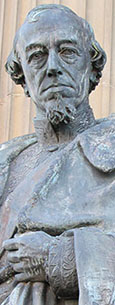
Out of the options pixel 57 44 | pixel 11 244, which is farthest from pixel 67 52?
pixel 11 244

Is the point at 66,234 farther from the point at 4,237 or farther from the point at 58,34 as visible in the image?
the point at 58,34

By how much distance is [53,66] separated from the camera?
4.59 meters

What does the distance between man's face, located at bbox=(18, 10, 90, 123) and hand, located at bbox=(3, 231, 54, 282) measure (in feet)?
1.70

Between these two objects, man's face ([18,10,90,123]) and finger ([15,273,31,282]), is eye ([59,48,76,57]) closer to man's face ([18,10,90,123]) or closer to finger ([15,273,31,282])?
man's face ([18,10,90,123])

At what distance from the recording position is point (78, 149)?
466cm

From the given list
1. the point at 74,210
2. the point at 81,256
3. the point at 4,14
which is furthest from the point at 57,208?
the point at 4,14

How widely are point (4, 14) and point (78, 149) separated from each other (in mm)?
2836

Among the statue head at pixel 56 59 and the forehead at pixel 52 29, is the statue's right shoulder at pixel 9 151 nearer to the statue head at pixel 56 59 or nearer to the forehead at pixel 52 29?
the statue head at pixel 56 59

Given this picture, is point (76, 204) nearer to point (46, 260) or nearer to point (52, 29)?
point (46, 260)

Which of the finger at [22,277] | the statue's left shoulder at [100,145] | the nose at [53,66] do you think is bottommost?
the finger at [22,277]

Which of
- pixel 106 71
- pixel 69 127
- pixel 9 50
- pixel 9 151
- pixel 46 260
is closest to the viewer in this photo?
pixel 46 260

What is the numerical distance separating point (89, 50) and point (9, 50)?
2.48 metres

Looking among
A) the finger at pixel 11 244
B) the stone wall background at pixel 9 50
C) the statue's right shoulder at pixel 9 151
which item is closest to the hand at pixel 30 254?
the finger at pixel 11 244

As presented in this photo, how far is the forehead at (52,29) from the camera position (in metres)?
4.66
